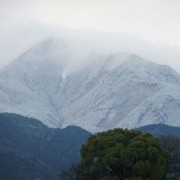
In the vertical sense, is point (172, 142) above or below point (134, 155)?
below

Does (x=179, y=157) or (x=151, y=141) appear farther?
(x=179, y=157)

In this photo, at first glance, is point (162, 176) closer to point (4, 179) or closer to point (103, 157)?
point (103, 157)

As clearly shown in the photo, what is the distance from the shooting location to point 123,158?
191 ft

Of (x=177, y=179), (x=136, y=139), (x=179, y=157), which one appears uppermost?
(x=136, y=139)

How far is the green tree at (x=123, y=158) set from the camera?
189 ft

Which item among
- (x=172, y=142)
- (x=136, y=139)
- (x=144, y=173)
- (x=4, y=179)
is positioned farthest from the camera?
(x=4, y=179)

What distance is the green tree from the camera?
57.7 metres

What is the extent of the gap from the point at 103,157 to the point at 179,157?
1242cm

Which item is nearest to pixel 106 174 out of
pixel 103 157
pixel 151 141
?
pixel 103 157

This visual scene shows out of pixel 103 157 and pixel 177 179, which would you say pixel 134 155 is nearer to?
pixel 103 157

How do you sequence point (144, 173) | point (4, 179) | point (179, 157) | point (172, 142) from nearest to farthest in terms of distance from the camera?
point (144, 173) → point (179, 157) → point (172, 142) → point (4, 179)

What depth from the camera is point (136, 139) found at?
6112 centimetres

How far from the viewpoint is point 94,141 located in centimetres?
6238

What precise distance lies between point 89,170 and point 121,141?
17.4ft
